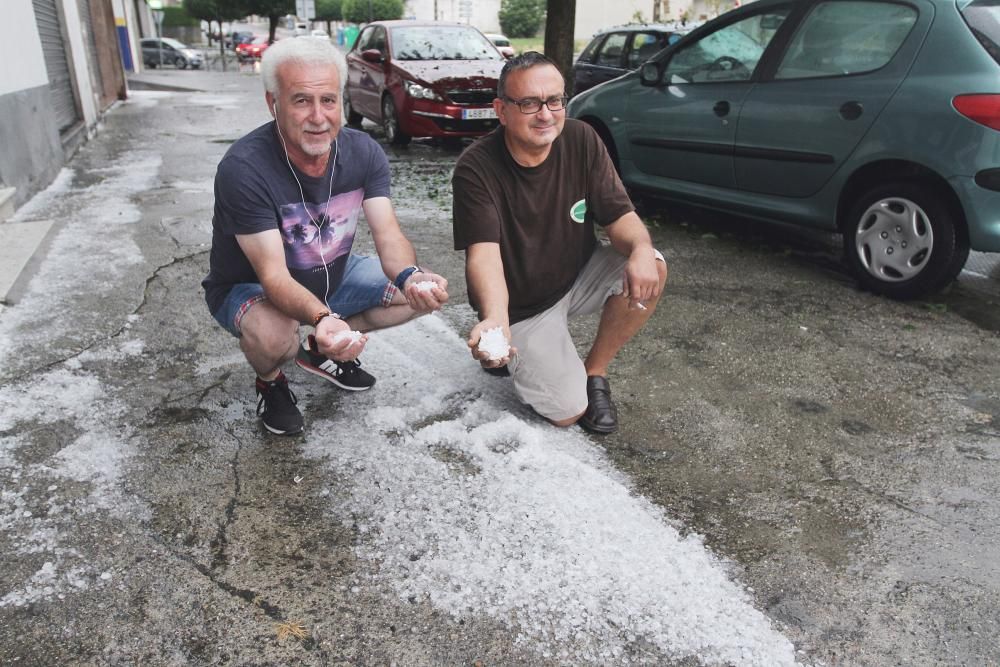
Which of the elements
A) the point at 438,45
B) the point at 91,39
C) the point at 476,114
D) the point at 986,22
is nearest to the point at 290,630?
the point at 986,22

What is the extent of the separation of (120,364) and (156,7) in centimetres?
4869

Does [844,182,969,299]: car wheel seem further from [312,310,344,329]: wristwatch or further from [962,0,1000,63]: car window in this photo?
[312,310,344,329]: wristwatch

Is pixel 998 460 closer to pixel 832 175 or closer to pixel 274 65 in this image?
pixel 832 175

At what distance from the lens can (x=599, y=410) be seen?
2.89m

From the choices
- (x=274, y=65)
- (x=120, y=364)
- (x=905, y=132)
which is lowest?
(x=120, y=364)

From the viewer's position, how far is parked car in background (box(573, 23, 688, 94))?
389 inches

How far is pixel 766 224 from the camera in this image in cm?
582

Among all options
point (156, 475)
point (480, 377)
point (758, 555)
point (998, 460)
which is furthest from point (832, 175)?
point (156, 475)

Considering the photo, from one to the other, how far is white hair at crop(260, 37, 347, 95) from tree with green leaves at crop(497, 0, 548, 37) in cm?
5890

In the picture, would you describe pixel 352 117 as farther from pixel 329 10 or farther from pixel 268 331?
pixel 329 10

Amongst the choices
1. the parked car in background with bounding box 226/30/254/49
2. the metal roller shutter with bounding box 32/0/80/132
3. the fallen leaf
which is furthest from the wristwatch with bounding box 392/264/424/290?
the parked car in background with bounding box 226/30/254/49

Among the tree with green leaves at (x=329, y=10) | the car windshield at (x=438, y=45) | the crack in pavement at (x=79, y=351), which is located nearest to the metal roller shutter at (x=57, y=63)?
the car windshield at (x=438, y=45)

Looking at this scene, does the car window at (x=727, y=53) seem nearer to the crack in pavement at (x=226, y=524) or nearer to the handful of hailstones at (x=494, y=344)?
the handful of hailstones at (x=494, y=344)

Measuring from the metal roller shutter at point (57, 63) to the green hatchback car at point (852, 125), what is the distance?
23.8 feet
